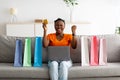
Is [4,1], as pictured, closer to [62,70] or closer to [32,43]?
[32,43]

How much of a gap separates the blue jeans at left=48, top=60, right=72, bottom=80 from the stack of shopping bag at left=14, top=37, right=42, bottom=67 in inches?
9.9

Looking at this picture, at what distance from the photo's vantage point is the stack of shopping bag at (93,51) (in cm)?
315

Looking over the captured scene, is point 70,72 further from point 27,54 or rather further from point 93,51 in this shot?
point 27,54

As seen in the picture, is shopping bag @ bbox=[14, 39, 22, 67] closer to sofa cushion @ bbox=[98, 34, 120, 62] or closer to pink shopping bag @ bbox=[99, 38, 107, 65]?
pink shopping bag @ bbox=[99, 38, 107, 65]

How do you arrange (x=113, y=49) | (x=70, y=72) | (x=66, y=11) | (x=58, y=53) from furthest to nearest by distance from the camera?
(x=66, y=11) < (x=113, y=49) < (x=58, y=53) < (x=70, y=72)

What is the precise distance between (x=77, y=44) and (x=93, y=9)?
3.33m

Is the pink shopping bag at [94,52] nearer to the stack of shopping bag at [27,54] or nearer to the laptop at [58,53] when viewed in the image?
the laptop at [58,53]

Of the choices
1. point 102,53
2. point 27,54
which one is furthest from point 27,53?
point 102,53

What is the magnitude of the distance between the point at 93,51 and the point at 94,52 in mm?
18

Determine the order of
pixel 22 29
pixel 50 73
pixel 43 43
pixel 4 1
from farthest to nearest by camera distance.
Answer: pixel 4 1, pixel 22 29, pixel 43 43, pixel 50 73

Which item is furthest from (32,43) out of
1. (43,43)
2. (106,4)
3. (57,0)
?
(106,4)

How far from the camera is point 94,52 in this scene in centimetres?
320

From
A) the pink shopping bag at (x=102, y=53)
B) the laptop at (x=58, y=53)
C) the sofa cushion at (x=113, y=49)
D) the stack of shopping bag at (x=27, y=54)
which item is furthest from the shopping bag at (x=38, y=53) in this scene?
the sofa cushion at (x=113, y=49)

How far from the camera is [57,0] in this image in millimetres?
6352
